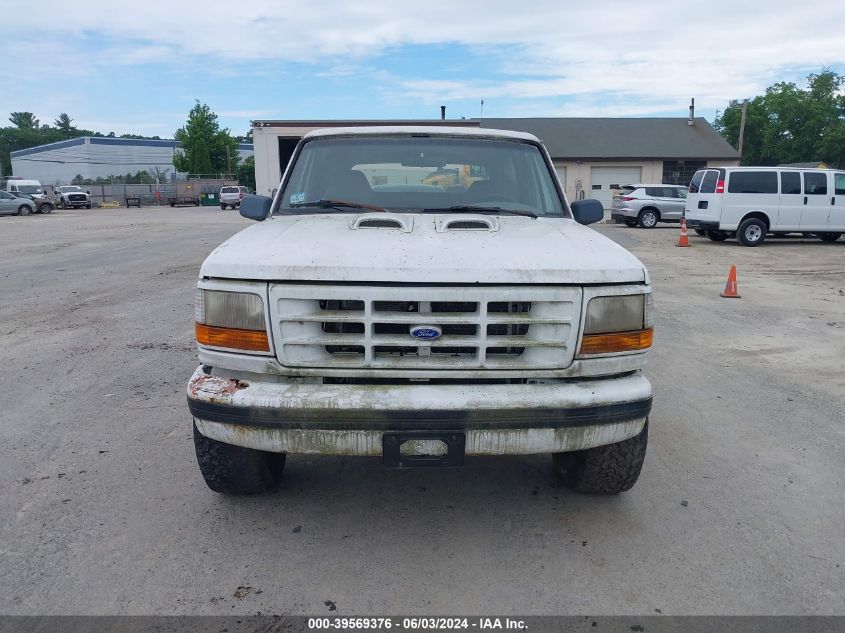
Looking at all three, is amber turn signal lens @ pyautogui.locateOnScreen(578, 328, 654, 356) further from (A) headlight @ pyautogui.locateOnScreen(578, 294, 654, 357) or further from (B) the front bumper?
(B) the front bumper

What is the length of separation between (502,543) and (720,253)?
14634mm

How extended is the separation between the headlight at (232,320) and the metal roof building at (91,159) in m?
79.8

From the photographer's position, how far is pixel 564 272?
9.38 ft

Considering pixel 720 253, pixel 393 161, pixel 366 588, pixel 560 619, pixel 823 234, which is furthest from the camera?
pixel 823 234

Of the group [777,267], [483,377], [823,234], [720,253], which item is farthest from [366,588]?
[823,234]

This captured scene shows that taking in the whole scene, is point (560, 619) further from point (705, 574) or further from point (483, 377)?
point (483, 377)

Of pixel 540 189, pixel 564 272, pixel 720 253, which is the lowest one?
pixel 720 253

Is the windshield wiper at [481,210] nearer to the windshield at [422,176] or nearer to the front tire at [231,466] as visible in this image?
the windshield at [422,176]

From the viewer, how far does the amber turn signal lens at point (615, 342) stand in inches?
115

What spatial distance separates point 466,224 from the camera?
3588 millimetres

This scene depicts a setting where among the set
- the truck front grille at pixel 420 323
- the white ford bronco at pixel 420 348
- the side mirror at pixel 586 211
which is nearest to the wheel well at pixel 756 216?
the side mirror at pixel 586 211

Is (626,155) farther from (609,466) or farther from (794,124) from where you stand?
(609,466)

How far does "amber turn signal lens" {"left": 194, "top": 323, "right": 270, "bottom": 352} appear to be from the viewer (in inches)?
113

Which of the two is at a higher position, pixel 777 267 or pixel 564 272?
pixel 564 272
